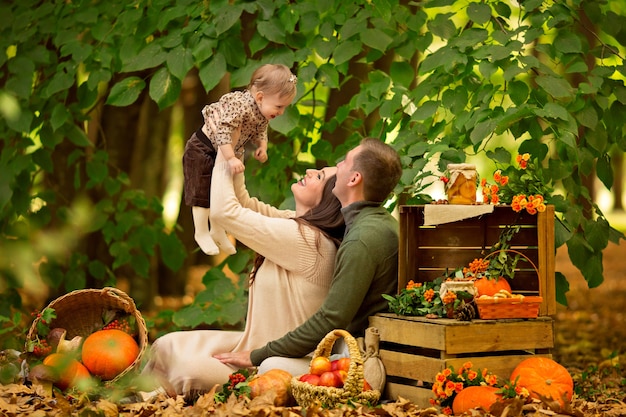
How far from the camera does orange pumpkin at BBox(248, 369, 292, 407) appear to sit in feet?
11.6

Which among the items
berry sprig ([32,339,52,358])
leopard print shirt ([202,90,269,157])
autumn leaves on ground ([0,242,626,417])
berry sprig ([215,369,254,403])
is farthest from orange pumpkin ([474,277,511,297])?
berry sprig ([32,339,52,358])

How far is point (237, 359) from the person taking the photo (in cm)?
397

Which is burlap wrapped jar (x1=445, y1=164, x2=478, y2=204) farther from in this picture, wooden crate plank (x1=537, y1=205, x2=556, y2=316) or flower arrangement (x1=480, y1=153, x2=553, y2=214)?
wooden crate plank (x1=537, y1=205, x2=556, y2=316)

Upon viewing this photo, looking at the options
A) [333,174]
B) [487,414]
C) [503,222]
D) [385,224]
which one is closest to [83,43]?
[333,174]

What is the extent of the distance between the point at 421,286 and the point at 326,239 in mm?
488

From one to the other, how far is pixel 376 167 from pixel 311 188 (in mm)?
390

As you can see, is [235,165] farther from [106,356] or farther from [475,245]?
[475,245]

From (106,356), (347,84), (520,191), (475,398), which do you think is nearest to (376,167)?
(520,191)

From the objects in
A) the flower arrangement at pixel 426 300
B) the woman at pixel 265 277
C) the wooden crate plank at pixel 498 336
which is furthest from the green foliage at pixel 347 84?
the wooden crate plank at pixel 498 336

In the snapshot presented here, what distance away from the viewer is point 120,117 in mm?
7949

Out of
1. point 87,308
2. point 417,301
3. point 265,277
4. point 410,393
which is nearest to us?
point 410,393

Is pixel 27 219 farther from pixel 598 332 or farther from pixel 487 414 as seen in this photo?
pixel 598 332

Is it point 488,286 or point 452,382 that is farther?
point 488,286

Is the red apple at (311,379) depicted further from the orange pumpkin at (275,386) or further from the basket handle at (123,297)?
the basket handle at (123,297)
